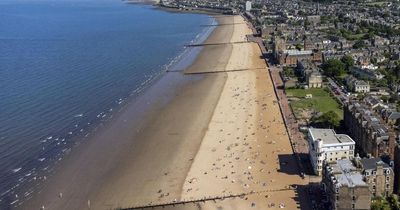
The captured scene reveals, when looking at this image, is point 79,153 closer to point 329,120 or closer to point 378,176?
point 329,120

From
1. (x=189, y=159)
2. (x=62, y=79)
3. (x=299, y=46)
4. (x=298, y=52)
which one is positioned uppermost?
(x=299, y=46)

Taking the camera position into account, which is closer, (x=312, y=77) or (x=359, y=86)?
(x=359, y=86)

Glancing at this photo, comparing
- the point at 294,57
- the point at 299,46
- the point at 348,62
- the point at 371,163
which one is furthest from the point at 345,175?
the point at 299,46

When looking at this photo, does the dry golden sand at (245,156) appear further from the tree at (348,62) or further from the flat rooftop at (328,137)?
the tree at (348,62)

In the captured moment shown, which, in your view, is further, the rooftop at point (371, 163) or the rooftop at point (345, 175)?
the rooftop at point (371, 163)

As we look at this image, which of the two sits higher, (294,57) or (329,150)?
(294,57)

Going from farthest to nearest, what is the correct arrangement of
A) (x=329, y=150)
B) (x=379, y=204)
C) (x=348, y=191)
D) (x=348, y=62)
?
(x=348, y=62) < (x=329, y=150) < (x=379, y=204) < (x=348, y=191)

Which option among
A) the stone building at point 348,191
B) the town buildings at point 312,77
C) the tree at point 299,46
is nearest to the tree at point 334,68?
the town buildings at point 312,77

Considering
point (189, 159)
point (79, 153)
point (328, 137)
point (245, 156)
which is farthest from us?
point (79, 153)
